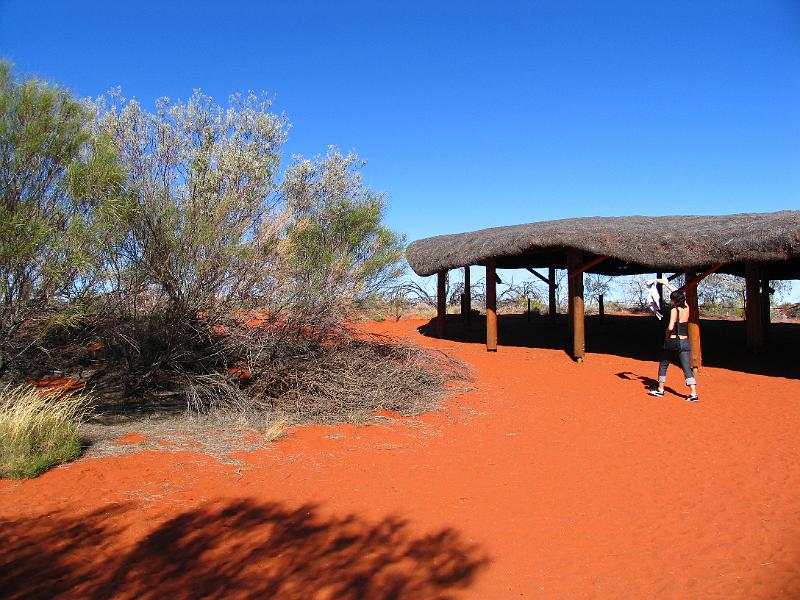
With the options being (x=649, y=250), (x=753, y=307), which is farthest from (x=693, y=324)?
(x=753, y=307)

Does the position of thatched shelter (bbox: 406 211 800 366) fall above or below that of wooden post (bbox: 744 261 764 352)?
above

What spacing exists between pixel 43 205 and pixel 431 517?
5155 mm

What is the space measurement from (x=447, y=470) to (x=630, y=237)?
6.64 m

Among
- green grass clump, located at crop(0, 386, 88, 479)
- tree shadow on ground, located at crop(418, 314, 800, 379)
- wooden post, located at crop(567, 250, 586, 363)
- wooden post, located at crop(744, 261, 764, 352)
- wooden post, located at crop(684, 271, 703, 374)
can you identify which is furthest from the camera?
wooden post, located at crop(567, 250, 586, 363)

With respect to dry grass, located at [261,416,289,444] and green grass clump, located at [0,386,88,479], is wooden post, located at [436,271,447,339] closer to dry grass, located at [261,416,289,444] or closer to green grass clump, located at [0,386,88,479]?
dry grass, located at [261,416,289,444]

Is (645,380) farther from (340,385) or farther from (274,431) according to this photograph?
(274,431)

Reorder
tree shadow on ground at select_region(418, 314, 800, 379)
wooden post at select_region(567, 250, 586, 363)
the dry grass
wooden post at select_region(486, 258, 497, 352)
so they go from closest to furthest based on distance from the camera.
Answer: the dry grass < tree shadow on ground at select_region(418, 314, 800, 379) < wooden post at select_region(567, 250, 586, 363) < wooden post at select_region(486, 258, 497, 352)

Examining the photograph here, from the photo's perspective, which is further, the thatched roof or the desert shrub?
the thatched roof

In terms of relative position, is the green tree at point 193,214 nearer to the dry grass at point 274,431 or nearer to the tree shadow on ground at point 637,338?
the dry grass at point 274,431

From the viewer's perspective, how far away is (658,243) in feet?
33.6

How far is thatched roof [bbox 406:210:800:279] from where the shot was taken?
29.3ft

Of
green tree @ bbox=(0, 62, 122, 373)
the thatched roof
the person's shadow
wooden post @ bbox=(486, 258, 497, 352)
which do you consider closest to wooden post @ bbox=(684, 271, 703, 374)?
the thatched roof

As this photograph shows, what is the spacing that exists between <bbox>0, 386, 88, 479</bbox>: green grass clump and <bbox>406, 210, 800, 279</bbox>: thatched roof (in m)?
8.62

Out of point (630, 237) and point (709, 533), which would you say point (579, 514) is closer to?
point (709, 533)
